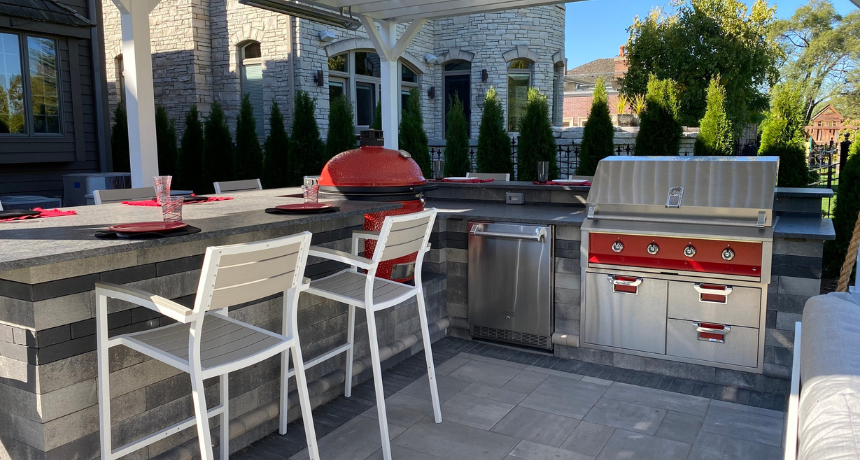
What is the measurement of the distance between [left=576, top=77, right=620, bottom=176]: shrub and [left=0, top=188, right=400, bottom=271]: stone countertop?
17.3ft

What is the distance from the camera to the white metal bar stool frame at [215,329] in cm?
200

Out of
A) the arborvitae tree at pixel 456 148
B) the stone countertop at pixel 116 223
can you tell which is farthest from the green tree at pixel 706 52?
the stone countertop at pixel 116 223

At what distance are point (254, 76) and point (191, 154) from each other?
77.9 inches

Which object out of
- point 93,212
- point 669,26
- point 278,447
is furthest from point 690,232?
point 669,26

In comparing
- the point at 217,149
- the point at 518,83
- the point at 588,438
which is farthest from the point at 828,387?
the point at 518,83

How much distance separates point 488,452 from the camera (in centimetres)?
300

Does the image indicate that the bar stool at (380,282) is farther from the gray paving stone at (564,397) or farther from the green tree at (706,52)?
the green tree at (706,52)

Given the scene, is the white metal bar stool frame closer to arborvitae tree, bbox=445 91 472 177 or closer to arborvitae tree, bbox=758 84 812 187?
arborvitae tree, bbox=758 84 812 187

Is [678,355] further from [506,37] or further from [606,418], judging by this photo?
[506,37]

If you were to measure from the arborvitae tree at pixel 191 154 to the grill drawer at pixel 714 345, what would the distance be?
26.6 ft

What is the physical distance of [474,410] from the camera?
3475 millimetres

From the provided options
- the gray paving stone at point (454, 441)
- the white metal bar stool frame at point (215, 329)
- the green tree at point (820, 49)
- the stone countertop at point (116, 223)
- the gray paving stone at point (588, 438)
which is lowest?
the gray paving stone at point (588, 438)

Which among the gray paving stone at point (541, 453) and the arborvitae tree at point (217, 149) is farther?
the arborvitae tree at point (217, 149)

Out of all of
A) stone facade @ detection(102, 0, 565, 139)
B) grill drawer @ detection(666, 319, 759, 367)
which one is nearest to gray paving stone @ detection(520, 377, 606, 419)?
grill drawer @ detection(666, 319, 759, 367)
